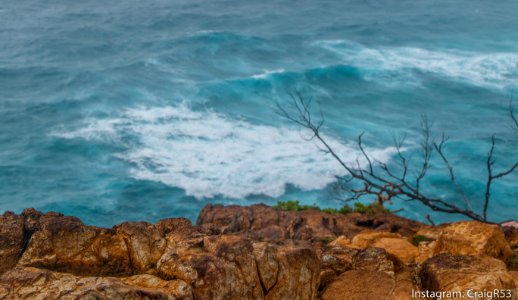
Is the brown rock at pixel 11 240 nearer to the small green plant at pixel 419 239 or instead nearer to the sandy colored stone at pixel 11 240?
the sandy colored stone at pixel 11 240

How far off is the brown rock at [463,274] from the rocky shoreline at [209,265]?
0.06ft

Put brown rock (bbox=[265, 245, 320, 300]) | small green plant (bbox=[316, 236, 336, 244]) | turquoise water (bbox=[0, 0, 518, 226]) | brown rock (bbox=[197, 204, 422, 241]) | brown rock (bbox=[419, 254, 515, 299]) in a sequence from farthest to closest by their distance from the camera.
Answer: turquoise water (bbox=[0, 0, 518, 226]), brown rock (bbox=[197, 204, 422, 241]), small green plant (bbox=[316, 236, 336, 244]), brown rock (bbox=[265, 245, 320, 300]), brown rock (bbox=[419, 254, 515, 299])

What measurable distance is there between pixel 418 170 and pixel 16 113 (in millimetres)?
33386

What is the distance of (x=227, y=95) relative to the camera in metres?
61.9

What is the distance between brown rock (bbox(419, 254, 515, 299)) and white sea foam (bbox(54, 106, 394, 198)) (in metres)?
32.4

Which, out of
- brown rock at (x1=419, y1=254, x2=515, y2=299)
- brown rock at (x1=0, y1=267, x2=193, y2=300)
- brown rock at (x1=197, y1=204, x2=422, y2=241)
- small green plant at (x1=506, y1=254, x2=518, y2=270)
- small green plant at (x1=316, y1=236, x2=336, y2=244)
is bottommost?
brown rock at (x1=197, y1=204, x2=422, y2=241)

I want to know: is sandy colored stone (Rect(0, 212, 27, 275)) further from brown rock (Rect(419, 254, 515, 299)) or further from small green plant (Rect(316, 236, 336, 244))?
small green plant (Rect(316, 236, 336, 244))

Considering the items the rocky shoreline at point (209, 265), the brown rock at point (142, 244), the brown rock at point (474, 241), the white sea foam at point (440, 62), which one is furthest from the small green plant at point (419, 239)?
the white sea foam at point (440, 62)

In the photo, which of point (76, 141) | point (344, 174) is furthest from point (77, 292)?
point (76, 141)

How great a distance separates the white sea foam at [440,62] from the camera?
6662 cm

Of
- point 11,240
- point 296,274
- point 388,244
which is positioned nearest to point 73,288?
point 11,240

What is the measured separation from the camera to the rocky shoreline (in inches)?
458

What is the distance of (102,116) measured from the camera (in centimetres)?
5625

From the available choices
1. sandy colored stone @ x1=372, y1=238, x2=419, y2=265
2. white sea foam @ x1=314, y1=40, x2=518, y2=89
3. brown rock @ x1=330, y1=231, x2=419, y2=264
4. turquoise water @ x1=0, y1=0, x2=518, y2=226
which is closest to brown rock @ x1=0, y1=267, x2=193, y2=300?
brown rock @ x1=330, y1=231, x2=419, y2=264
